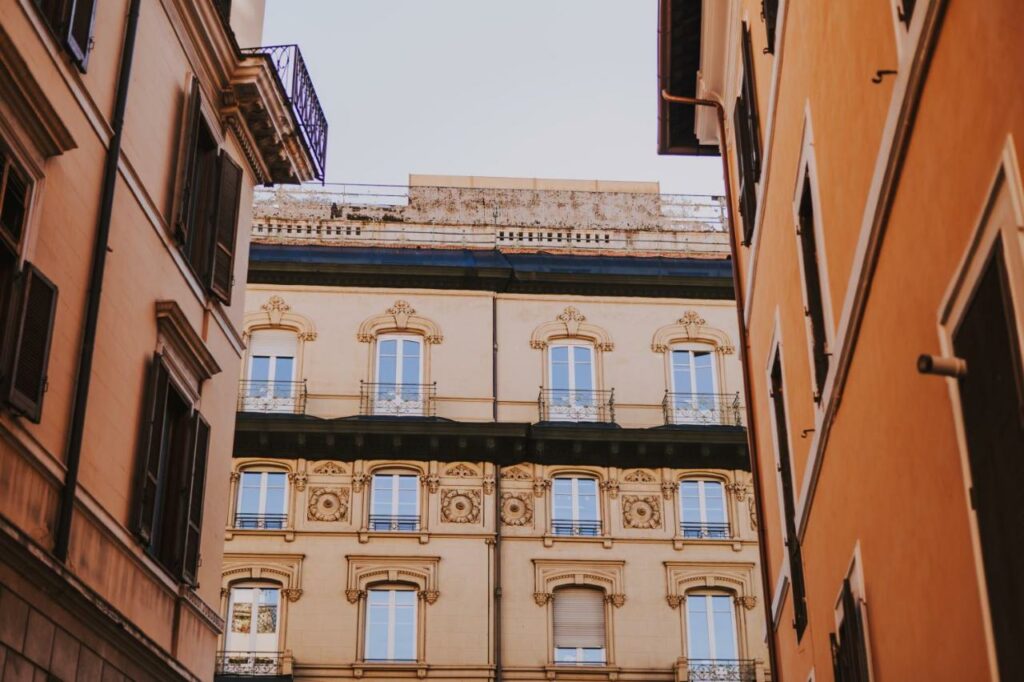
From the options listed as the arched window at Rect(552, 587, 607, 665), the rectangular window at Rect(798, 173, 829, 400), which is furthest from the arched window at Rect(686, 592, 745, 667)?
the rectangular window at Rect(798, 173, 829, 400)

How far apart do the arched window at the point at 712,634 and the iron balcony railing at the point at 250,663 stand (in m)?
8.89

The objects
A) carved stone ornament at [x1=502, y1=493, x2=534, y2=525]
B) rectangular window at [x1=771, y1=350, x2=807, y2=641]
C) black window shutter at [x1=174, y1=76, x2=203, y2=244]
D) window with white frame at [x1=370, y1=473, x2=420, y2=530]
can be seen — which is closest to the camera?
rectangular window at [x1=771, y1=350, x2=807, y2=641]

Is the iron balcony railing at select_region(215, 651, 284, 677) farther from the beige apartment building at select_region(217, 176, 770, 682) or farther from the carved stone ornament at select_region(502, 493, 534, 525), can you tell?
the carved stone ornament at select_region(502, 493, 534, 525)

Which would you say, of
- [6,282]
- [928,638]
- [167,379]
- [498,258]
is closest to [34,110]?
[6,282]

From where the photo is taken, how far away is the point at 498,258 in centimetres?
3325

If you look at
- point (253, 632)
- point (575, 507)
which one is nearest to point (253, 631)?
point (253, 632)

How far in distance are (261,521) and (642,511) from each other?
28.0ft

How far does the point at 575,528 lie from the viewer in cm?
3089

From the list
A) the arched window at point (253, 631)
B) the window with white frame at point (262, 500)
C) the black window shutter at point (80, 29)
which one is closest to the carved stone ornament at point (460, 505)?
the window with white frame at point (262, 500)

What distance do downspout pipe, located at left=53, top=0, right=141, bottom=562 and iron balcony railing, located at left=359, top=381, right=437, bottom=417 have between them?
1935 cm

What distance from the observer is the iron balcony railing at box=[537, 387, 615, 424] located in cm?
3212

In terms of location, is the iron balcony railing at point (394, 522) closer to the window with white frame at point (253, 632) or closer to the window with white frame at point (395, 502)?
the window with white frame at point (395, 502)

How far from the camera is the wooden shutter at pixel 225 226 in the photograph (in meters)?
15.3

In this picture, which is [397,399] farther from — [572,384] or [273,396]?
[572,384]
